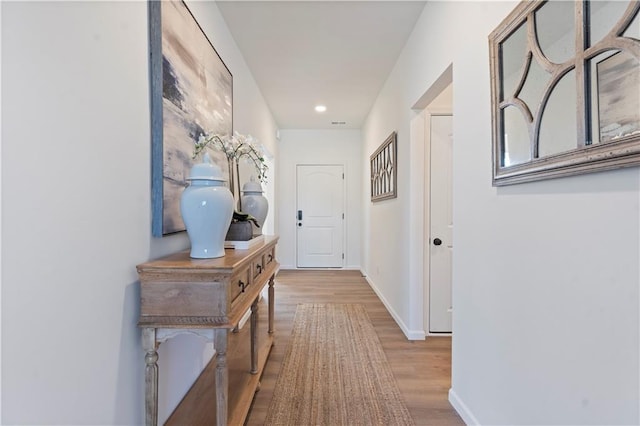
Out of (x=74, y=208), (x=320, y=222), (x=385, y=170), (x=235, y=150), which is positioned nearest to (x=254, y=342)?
(x=235, y=150)

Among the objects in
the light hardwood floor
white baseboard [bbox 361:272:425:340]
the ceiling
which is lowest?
the light hardwood floor

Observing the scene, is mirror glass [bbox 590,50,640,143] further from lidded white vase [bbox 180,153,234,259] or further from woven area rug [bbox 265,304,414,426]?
woven area rug [bbox 265,304,414,426]

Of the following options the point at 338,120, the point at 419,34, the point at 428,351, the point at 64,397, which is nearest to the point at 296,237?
the point at 338,120

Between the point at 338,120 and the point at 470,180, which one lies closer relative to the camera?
the point at 470,180

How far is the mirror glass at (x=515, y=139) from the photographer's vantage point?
121cm

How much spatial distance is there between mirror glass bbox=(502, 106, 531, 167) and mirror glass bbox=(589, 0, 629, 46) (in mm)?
362

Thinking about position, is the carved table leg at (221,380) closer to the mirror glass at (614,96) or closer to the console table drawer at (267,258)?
the console table drawer at (267,258)

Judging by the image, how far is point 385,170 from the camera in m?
3.70

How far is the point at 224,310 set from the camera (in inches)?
45.4

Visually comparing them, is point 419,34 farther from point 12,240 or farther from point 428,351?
point 12,240

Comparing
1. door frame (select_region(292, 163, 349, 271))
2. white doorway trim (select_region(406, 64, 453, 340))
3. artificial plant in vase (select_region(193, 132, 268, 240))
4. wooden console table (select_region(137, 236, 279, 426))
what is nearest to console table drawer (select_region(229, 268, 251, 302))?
wooden console table (select_region(137, 236, 279, 426))

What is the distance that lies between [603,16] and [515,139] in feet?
1.55

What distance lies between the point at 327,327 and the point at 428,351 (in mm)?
930

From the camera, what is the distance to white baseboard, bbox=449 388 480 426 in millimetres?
1572
